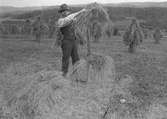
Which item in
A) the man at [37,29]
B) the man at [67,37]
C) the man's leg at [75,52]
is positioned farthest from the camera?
the man at [37,29]

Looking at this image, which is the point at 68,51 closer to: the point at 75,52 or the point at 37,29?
the point at 75,52

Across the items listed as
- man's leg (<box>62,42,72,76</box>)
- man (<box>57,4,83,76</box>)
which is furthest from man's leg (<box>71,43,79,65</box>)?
man's leg (<box>62,42,72,76</box>)

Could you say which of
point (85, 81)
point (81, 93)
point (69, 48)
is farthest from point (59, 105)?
point (69, 48)

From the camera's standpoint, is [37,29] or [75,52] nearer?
[75,52]

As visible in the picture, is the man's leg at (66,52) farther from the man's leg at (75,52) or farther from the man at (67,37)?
the man's leg at (75,52)

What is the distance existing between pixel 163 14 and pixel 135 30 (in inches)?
1656

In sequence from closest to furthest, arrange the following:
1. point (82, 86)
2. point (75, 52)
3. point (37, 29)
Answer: point (82, 86)
point (75, 52)
point (37, 29)

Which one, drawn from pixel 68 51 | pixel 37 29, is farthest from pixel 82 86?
pixel 37 29

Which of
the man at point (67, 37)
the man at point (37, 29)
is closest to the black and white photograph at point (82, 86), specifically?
the man at point (67, 37)

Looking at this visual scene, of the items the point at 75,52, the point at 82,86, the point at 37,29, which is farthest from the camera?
the point at 37,29

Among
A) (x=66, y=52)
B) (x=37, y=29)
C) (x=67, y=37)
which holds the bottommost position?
(x=37, y=29)

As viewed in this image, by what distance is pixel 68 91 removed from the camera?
193 inches

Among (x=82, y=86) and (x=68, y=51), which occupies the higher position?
(x=68, y=51)

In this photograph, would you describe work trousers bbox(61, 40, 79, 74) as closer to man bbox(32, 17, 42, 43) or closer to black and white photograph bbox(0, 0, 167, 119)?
black and white photograph bbox(0, 0, 167, 119)
